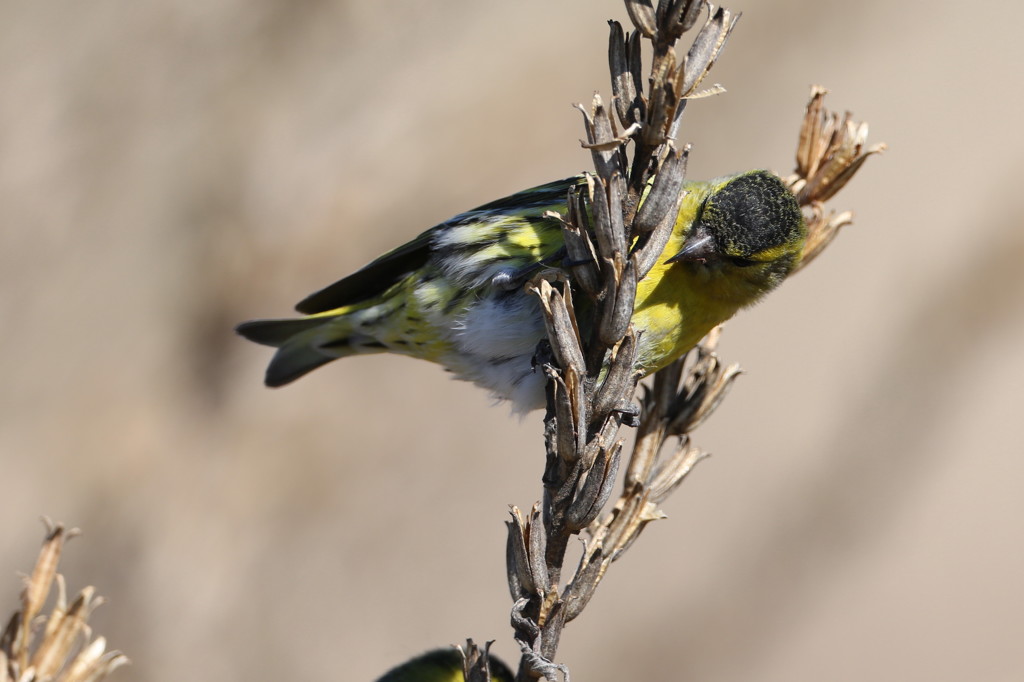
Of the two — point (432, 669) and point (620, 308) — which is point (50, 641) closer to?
point (620, 308)

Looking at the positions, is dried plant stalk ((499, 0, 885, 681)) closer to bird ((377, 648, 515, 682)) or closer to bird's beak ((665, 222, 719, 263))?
bird's beak ((665, 222, 719, 263))

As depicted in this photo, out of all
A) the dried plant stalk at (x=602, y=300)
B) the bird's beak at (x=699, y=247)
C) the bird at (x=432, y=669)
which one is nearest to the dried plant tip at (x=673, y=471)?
the dried plant stalk at (x=602, y=300)

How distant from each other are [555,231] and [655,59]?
102 cm

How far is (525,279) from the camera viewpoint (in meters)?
2.45

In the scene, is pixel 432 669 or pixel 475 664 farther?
pixel 432 669

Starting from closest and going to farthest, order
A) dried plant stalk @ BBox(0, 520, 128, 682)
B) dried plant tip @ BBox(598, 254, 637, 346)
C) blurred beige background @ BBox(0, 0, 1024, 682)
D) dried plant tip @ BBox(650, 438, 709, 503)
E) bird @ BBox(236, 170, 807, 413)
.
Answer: dried plant stalk @ BBox(0, 520, 128, 682) → dried plant tip @ BBox(598, 254, 637, 346) → dried plant tip @ BBox(650, 438, 709, 503) → bird @ BBox(236, 170, 807, 413) → blurred beige background @ BBox(0, 0, 1024, 682)

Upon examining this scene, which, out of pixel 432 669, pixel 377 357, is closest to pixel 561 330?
pixel 432 669

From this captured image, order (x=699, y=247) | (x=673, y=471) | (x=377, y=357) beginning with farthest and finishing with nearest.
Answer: (x=377, y=357)
(x=699, y=247)
(x=673, y=471)

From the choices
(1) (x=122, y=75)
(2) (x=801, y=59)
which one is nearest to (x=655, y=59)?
(1) (x=122, y=75)

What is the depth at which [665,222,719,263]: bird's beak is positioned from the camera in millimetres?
2420

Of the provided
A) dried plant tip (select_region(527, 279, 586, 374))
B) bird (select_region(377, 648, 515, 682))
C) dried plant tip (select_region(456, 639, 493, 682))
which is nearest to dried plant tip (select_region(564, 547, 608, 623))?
dried plant tip (select_region(456, 639, 493, 682))

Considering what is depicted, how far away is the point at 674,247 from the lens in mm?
2486

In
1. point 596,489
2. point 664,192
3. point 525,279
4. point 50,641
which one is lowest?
point 50,641

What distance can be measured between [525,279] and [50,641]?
140cm
